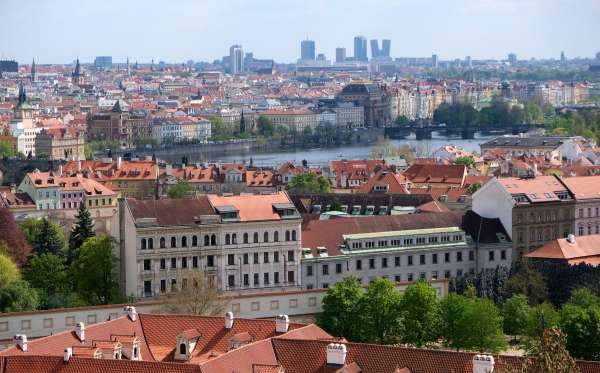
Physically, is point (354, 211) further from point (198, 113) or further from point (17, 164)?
point (198, 113)

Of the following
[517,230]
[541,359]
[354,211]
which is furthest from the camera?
[354,211]

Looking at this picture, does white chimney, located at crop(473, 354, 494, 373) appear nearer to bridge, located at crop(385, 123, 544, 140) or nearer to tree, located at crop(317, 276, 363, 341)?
tree, located at crop(317, 276, 363, 341)

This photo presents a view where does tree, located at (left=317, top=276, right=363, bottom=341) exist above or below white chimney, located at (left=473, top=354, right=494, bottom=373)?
below

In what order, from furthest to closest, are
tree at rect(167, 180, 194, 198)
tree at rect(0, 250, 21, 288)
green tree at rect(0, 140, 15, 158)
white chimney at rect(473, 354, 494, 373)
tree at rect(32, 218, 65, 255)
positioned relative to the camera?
green tree at rect(0, 140, 15, 158) < tree at rect(167, 180, 194, 198) < tree at rect(32, 218, 65, 255) < tree at rect(0, 250, 21, 288) < white chimney at rect(473, 354, 494, 373)

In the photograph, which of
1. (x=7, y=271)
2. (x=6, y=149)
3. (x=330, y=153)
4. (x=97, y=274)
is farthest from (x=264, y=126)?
(x=7, y=271)

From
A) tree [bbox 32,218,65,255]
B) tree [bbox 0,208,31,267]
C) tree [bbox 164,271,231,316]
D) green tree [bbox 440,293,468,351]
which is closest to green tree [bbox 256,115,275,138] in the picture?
tree [bbox 0,208,31,267]

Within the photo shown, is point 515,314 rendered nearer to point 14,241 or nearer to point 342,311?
point 342,311

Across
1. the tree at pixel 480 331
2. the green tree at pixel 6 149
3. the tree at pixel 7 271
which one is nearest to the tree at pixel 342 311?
the tree at pixel 480 331

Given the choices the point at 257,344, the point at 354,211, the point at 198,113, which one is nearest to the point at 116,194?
the point at 354,211
